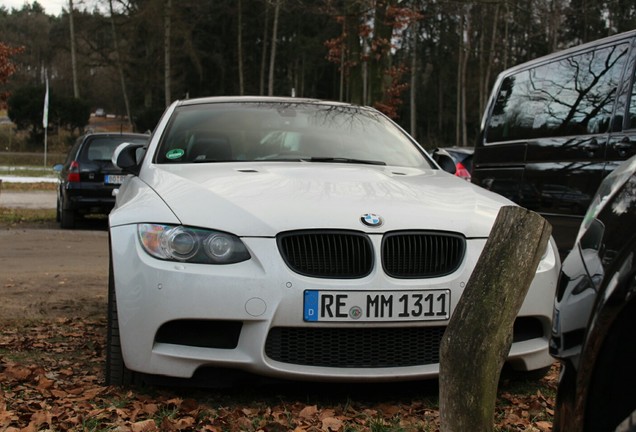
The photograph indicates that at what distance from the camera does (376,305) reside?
3355mm

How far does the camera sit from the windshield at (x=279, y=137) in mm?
4766

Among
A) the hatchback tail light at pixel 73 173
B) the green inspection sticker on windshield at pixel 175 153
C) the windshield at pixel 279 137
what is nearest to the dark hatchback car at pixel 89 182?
the hatchback tail light at pixel 73 173

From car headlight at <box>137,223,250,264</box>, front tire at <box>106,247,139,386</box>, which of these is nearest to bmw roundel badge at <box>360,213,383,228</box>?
car headlight at <box>137,223,250,264</box>

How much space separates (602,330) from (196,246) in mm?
2059

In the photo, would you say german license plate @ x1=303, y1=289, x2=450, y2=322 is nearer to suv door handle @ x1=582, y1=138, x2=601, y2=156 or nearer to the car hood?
the car hood

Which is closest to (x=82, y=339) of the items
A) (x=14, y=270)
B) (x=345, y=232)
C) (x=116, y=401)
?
(x=116, y=401)

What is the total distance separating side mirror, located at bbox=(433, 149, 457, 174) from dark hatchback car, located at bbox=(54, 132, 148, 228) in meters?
8.77

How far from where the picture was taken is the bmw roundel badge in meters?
3.47

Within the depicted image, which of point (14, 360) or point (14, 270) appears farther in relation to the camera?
point (14, 270)

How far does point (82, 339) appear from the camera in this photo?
506cm

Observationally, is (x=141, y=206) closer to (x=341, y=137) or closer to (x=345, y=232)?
(x=345, y=232)

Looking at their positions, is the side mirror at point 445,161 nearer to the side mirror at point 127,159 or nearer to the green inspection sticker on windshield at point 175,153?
the green inspection sticker on windshield at point 175,153

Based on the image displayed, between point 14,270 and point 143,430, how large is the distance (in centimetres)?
530

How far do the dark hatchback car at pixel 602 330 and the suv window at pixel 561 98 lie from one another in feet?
12.8
